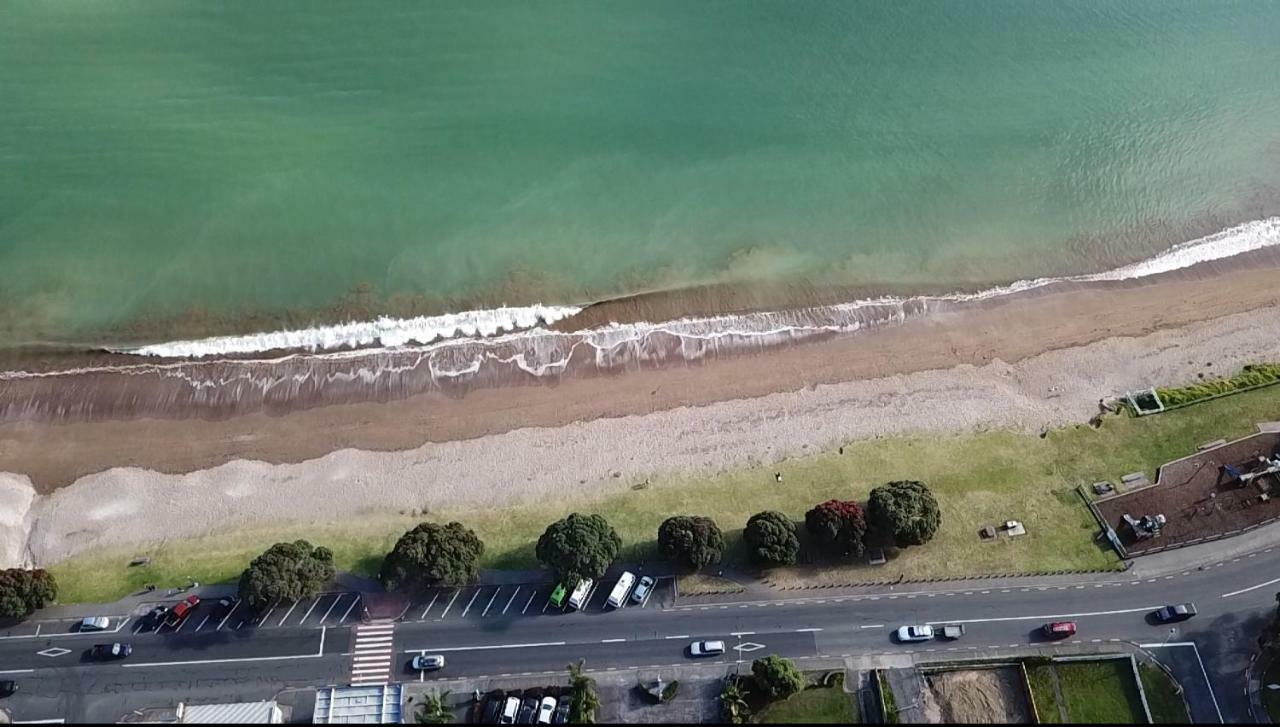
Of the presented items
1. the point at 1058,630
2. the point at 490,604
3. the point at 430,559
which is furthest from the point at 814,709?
the point at 430,559

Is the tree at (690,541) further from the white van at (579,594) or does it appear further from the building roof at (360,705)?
the building roof at (360,705)

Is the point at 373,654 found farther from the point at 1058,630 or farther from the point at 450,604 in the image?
the point at 1058,630

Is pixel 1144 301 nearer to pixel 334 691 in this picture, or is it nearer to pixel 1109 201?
pixel 1109 201

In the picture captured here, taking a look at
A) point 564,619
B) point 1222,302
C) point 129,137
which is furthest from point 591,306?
point 1222,302

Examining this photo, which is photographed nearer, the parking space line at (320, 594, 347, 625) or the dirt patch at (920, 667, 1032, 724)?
the dirt patch at (920, 667, 1032, 724)

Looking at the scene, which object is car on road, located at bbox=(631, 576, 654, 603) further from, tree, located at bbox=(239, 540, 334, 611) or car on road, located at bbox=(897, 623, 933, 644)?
tree, located at bbox=(239, 540, 334, 611)

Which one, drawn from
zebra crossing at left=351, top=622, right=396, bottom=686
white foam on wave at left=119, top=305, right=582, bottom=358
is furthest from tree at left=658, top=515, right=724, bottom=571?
white foam on wave at left=119, top=305, right=582, bottom=358

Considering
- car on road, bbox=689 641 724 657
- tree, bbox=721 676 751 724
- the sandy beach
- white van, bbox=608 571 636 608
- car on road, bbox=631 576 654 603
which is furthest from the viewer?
the sandy beach
